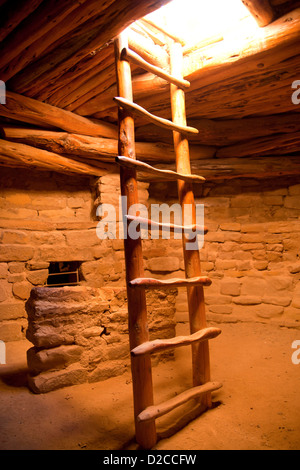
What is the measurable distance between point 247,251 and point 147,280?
233cm

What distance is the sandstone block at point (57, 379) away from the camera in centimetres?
220

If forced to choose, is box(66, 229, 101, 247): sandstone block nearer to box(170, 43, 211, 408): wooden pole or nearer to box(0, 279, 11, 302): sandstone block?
box(0, 279, 11, 302): sandstone block

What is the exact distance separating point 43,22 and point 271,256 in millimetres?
3176

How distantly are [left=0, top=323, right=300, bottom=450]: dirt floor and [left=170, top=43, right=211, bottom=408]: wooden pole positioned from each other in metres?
0.26

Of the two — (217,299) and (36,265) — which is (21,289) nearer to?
(36,265)

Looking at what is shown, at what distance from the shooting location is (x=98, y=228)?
3.43 metres

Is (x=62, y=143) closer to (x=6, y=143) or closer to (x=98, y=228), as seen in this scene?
(x=6, y=143)

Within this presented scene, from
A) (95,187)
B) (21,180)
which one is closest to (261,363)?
(95,187)

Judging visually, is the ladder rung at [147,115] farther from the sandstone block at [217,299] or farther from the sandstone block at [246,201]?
the sandstone block at [217,299]

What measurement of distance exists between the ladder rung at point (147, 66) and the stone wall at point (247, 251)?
1670 mm

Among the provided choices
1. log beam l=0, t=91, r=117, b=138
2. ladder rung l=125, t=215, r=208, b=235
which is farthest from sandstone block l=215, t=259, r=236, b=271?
log beam l=0, t=91, r=117, b=138

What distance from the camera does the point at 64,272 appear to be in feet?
11.8

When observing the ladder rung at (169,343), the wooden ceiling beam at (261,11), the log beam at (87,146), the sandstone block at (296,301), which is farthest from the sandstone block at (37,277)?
the wooden ceiling beam at (261,11)

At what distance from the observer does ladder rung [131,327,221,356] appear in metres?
1.75
